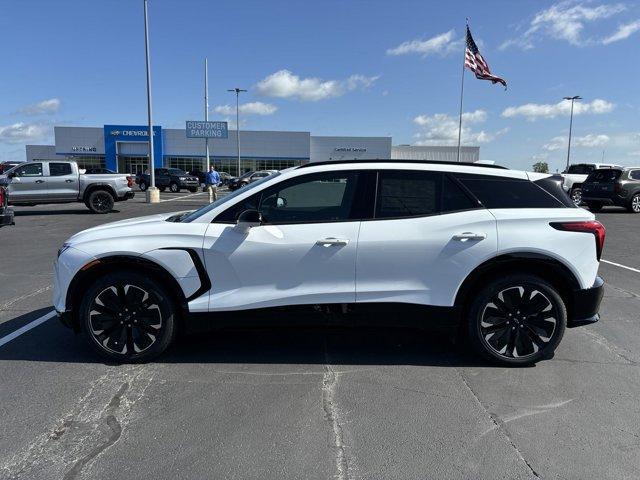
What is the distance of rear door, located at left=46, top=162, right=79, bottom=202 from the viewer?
56.7ft

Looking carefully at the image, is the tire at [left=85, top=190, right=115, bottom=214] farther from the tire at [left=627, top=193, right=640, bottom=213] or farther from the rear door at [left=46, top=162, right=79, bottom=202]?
the tire at [left=627, top=193, right=640, bottom=213]

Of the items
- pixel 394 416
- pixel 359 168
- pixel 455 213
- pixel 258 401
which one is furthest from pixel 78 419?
pixel 455 213

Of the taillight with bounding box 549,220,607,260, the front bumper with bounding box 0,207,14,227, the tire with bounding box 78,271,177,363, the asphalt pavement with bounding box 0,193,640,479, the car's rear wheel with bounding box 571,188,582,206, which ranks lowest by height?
the asphalt pavement with bounding box 0,193,640,479

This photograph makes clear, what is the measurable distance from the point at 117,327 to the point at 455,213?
296cm

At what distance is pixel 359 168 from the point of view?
13.6 ft

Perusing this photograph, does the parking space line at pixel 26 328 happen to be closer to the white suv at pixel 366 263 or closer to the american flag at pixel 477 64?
the white suv at pixel 366 263

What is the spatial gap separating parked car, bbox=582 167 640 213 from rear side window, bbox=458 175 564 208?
1715cm

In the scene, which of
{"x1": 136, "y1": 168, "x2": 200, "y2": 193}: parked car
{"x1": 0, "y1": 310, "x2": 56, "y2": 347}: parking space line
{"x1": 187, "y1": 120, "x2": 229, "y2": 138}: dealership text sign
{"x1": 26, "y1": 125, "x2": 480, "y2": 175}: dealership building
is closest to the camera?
{"x1": 0, "y1": 310, "x2": 56, "y2": 347}: parking space line

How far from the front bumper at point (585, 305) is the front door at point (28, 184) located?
1780 centimetres

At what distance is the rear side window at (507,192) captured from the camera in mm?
4090

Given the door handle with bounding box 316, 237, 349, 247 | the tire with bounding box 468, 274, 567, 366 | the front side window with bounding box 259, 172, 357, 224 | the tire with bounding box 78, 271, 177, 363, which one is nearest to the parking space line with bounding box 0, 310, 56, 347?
the tire with bounding box 78, 271, 177, 363

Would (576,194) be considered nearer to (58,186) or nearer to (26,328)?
(58,186)

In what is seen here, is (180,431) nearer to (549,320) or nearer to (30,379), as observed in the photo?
(30,379)

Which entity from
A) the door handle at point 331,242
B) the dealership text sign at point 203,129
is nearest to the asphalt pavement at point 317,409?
the door handle at point 331,242
